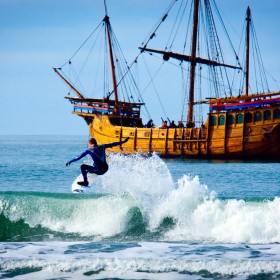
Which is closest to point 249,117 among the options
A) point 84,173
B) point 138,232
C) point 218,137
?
point 218,137

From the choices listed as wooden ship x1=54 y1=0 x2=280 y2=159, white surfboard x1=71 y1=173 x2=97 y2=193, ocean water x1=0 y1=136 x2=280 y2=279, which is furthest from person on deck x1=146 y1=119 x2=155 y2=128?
white surfboard x1=71 y1=173 x2=97 y2=193

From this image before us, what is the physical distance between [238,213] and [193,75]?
34.1 meters

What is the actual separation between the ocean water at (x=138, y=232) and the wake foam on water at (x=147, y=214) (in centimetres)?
2

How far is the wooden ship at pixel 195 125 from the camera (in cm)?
4391

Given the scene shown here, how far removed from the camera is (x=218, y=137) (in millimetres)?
46625

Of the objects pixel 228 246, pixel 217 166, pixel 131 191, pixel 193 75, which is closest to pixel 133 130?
pixel 193 75

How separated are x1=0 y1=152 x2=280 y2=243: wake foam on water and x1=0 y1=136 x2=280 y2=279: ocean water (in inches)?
1.0

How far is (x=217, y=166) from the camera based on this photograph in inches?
1678

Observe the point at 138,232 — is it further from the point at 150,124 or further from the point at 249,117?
the point at 150,124

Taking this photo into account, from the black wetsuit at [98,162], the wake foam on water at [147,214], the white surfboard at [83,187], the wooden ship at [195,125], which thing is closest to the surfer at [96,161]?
the black wetsuit at [98,162]

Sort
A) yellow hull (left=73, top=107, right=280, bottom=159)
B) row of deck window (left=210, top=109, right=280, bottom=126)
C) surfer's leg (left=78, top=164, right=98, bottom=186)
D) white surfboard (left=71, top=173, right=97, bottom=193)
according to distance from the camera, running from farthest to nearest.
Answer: yellow hull (left=73, top=107, right=280, bottom=159) → row of deck window (left=210, top=109, right=280, bottom=126) → white surfboard (left=71, top=173, right=97, bottom=193) → surfer's leg (left=78, top=164, right=98, bottom=186)

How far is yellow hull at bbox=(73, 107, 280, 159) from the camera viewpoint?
4409 cm

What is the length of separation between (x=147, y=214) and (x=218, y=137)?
30.2 meters

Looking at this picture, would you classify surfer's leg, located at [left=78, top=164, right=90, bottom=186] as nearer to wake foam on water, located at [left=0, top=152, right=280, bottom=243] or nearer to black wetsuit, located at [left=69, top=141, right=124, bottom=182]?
black wetsuit, located at [left=69, top=141, right=124, bottom=182]
